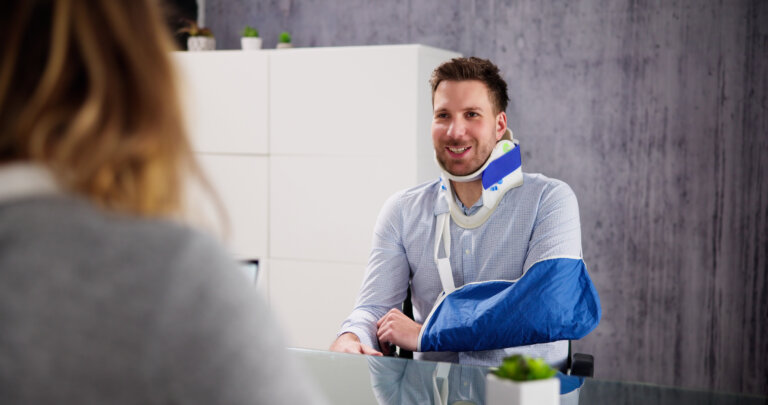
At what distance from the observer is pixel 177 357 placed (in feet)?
1.69

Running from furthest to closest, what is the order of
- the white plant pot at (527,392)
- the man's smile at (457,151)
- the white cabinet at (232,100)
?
1. the white cabinet at (232,100)
2. the man's smile at (457,151)
3. the white plant pot at (527,392)

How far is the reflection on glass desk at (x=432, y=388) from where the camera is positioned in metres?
1.56

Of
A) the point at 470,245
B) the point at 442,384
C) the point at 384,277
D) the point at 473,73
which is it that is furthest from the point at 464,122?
the point at 442,384

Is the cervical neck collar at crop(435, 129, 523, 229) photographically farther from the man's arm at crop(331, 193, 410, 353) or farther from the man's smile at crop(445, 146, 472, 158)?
the man's arm at crop(331, 193, 410, 353)

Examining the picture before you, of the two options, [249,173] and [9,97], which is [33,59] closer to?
[9,97]

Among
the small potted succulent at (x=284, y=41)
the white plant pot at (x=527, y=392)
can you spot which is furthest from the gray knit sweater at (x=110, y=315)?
the small potted succulent at (x=284, y=41)

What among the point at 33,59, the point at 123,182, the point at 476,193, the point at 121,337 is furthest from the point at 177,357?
the point at 476,193

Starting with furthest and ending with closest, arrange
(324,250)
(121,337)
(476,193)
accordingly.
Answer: (324,250), (476,193), (121,337)

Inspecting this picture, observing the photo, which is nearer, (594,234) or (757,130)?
(757,130)

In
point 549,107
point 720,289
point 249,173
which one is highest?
point 549,107

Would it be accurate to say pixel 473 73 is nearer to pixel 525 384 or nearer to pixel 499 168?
pixel 499 168

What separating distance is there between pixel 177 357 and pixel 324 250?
356 centimetres

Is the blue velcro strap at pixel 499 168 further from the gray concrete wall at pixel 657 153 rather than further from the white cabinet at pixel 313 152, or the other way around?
the gray concrete wall at pixel 657 153

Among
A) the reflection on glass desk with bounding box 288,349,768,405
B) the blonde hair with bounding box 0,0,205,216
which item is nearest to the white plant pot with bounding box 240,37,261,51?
the reflection on glass desk with bounding box 288,349,768,405
